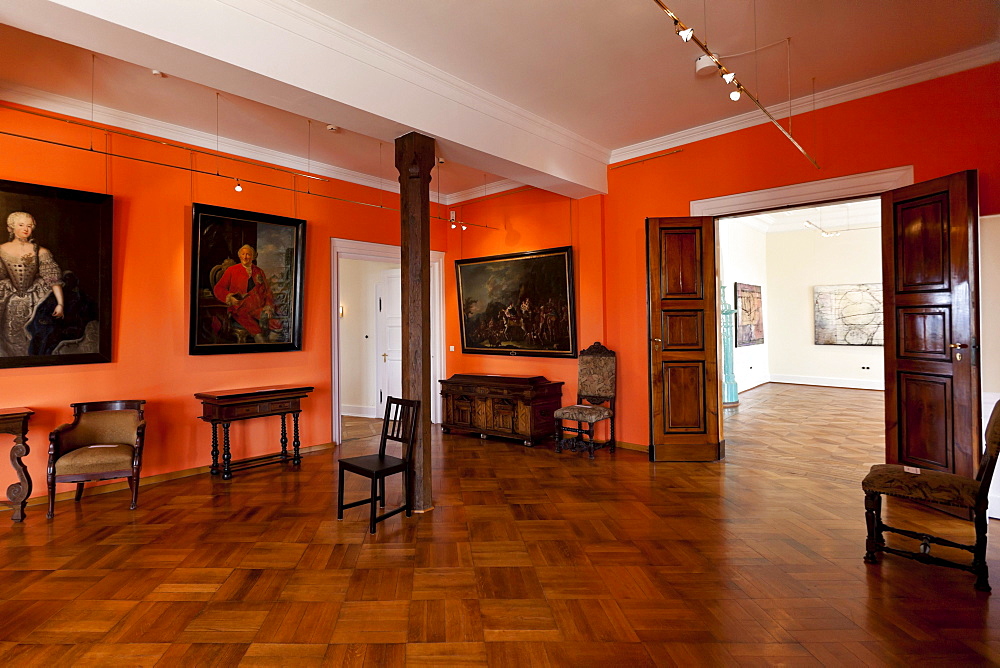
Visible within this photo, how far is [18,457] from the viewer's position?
4.26m

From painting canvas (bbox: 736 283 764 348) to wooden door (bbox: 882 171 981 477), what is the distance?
21.7 ft

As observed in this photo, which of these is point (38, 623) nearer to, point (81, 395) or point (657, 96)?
point (81, 395)

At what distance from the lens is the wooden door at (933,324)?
13.0ft

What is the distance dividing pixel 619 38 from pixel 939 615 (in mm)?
4264

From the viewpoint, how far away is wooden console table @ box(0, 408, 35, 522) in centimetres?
420

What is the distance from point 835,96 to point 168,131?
21.9 feet

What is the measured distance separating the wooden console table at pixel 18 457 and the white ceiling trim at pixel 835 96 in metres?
6.57

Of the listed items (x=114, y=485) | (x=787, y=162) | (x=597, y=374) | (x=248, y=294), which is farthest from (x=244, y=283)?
(x=787, y=162)

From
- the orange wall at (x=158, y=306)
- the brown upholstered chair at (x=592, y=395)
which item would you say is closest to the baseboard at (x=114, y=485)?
the orange wall at (x=158, y=306)

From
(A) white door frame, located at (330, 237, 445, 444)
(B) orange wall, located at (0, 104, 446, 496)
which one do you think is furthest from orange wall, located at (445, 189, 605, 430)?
(B) orange wall, located at (0, 104, 446, 496)

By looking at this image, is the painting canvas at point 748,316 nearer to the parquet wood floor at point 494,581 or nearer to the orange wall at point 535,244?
the orange wall at point 535,244

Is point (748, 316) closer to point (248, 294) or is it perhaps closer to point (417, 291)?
point (417, 291)

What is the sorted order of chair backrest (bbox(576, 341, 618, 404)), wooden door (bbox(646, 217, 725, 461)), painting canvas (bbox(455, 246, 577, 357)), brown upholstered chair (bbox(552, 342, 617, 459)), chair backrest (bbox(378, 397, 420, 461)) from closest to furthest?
chair backrest (bbox(378, 397, 420, 461)) → wooden door (bbox(646, 217, 725, 461)) → brown upholstered chair (bbox(552, 342, 617, 459)) → chair backrest (bbox(576, 341, 618, 404)) → painting canvas (bbox(455, 246, 577, 357))

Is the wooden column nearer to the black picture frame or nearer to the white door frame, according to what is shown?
the black picture frame
